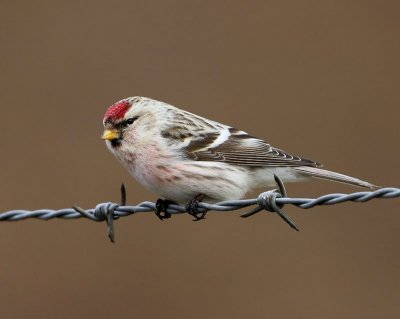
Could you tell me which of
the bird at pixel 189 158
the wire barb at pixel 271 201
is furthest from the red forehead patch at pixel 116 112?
the wire barb at pixel 271 201

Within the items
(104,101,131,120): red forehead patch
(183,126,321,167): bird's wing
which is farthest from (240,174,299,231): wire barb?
(104,101,131,120): red forehead patch

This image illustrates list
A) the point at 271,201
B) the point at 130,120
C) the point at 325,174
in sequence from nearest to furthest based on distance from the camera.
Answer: the point at 271,201
the point at 325,174
the point at 130,120

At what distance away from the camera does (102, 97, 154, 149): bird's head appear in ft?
17.2

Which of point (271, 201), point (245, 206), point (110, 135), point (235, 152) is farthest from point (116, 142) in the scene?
point (271, 201)

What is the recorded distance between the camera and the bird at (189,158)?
16.7 ft

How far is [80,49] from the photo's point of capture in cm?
916

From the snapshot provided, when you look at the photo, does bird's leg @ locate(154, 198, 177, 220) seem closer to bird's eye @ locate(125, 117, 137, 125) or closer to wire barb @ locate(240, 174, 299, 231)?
bird's eye @ locate(125, 117, 137, 125)

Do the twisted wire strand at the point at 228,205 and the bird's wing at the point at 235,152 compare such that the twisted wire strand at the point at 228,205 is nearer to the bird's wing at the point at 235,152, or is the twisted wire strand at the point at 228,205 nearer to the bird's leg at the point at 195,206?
the bird's leg at the point at 195,206

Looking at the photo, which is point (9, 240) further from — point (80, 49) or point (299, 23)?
point (299, 23)

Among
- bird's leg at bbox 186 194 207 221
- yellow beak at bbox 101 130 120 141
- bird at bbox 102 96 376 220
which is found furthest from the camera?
Result: yellow beak at bbox 101 130 120 141

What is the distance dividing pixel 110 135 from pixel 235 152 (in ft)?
2.40

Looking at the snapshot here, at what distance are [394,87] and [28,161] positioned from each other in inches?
136

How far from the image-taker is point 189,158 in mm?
5215

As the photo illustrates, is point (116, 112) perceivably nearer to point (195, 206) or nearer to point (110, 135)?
point (110, 135)
